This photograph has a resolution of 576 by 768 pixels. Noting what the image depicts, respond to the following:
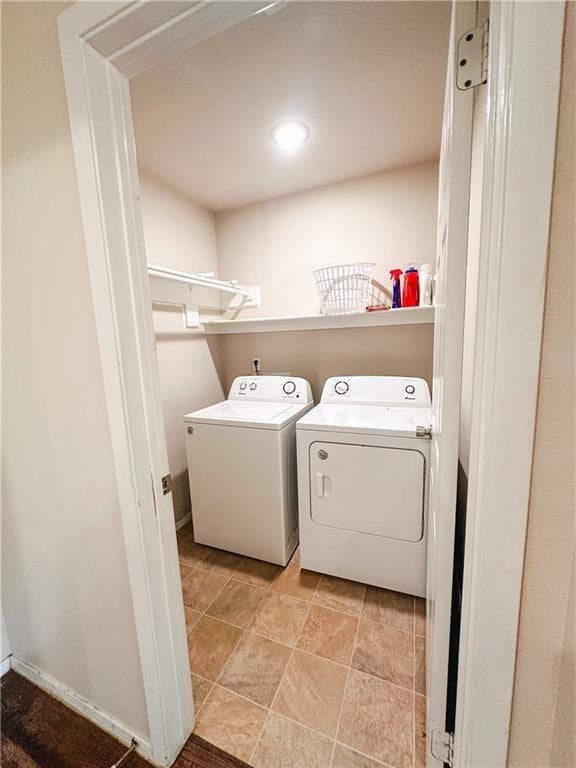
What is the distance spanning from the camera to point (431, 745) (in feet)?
2.72

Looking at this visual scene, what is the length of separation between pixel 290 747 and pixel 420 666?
1.96 ft

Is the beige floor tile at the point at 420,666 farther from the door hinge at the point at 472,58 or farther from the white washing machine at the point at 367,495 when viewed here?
the door hinge at the point at 472,58

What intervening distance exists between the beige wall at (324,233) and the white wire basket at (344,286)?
25cm

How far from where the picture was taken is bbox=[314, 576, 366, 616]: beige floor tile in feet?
5.15

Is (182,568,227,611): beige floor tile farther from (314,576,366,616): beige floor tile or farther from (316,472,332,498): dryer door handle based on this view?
(316,472,332,498): dryer door handle

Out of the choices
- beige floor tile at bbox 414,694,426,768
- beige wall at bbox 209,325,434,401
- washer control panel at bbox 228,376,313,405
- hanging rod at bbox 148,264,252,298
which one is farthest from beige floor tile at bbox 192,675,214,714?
hanging rod at bbox 148,264,252,298

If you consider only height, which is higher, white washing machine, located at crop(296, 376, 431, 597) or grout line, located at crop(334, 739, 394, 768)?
white washing machine, located at crop(296, 376, 431, 597)

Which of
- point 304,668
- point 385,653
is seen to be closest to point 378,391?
point 385,653

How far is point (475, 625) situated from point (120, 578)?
94cm

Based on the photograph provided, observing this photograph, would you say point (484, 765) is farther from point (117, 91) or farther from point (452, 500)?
point (117, 91)

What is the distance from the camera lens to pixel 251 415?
6.31 feet

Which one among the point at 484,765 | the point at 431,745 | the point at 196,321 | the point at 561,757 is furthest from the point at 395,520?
the point at 196,321

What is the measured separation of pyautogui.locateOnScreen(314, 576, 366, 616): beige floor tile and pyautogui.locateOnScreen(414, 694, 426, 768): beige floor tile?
41 cm

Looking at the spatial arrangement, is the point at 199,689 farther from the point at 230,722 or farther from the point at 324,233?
the point at 324,233
